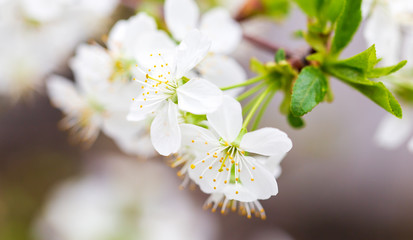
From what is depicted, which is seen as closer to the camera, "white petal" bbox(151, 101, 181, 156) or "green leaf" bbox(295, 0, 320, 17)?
"white petal" bbox(151, 101, 181, 156)

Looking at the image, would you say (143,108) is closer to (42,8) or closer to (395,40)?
(395,40)

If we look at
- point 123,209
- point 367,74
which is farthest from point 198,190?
point 367,74

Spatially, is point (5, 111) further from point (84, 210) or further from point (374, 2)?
point (374, 2)

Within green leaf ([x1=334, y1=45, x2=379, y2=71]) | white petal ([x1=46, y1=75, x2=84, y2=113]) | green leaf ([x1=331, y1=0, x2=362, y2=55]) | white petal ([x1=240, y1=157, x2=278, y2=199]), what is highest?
green leaf ([x1=331, y1=0, x2=362, y2=55])

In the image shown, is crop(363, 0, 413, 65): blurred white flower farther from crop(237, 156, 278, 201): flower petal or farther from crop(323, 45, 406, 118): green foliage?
crop(237, 156, 278, 201): flower petal

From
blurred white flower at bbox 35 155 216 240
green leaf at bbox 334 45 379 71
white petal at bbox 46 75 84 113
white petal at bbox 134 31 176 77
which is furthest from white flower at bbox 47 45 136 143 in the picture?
blurred white flower at bbox 35 155 216 240
